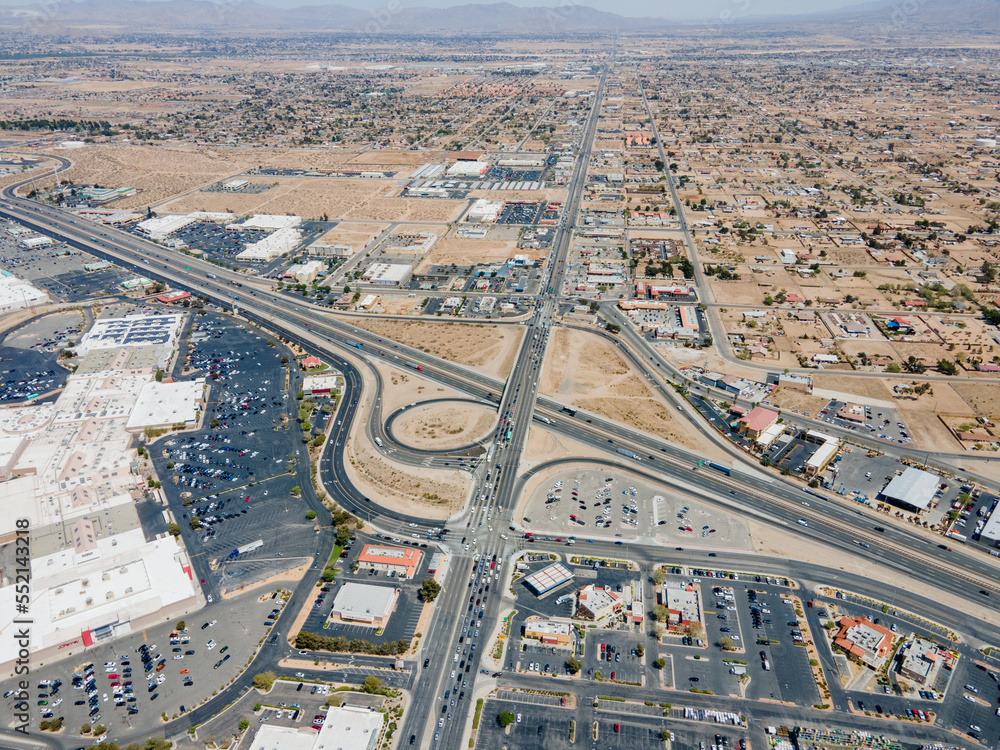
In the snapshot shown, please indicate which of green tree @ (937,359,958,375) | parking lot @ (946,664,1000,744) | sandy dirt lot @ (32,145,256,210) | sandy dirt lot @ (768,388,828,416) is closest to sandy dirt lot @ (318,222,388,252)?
sandy dirt lot @ (32,145,256,210)

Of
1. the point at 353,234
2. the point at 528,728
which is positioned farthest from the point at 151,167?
the point at 528,728

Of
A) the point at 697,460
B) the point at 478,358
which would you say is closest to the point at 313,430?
the point at 478,358

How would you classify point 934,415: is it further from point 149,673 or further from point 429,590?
point 149,673

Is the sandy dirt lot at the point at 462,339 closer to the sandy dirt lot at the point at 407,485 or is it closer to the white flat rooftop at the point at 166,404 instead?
the sandy dirt lot at the point at 407,485

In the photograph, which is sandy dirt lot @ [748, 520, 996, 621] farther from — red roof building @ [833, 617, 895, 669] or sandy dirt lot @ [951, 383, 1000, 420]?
sandy dirt lot @ [951, 383, 1000, 420]

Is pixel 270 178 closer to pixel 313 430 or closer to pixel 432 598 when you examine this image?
pixel 313 430
